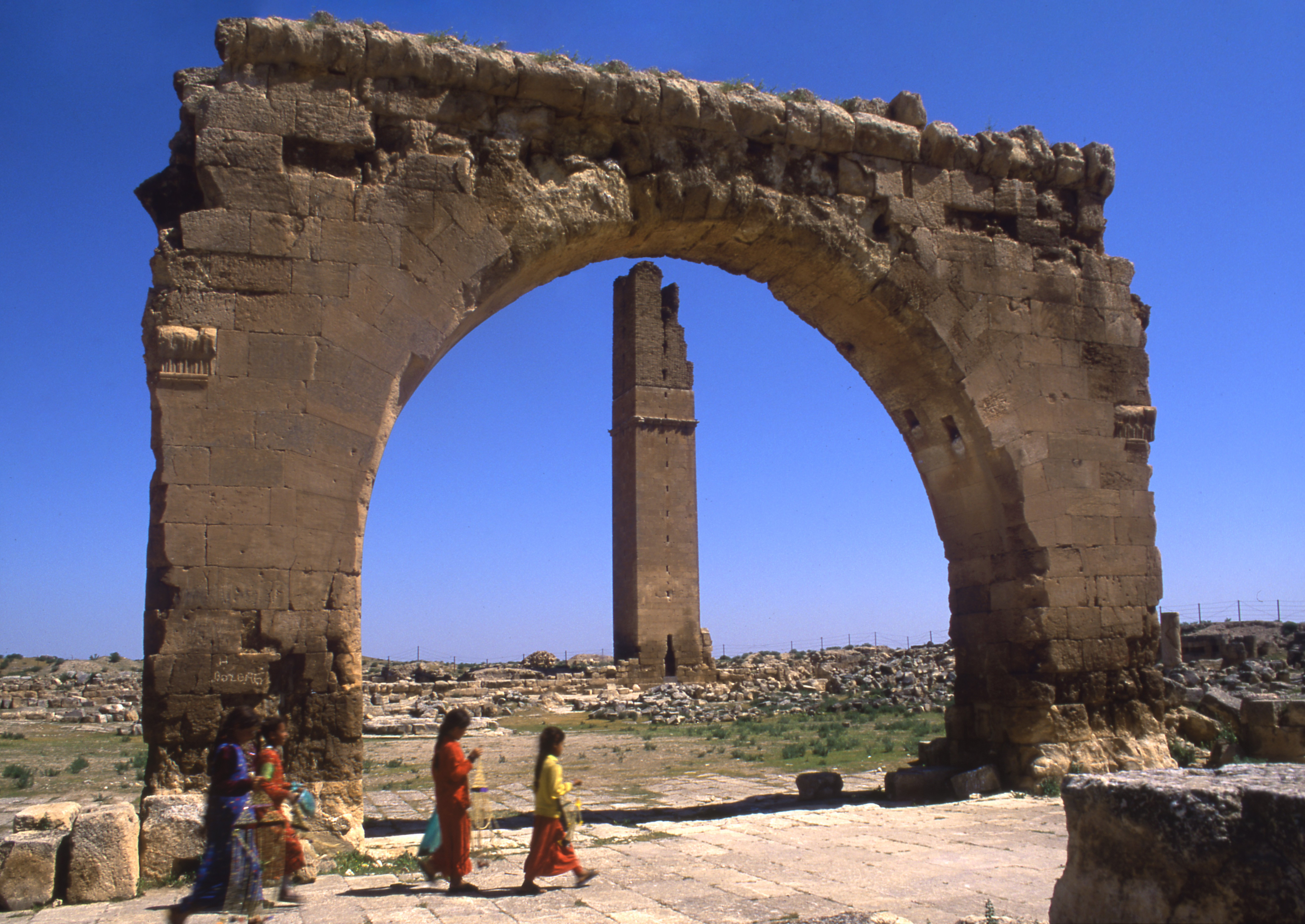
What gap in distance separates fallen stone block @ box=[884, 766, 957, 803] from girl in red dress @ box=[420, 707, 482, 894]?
165 inches

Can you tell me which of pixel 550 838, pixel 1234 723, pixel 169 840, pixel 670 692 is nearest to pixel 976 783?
pixel 1234 723

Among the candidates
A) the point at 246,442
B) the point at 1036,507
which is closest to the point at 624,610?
the point at 1036,507

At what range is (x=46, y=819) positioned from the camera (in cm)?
476

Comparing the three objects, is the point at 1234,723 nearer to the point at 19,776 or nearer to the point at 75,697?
the point at 19,776

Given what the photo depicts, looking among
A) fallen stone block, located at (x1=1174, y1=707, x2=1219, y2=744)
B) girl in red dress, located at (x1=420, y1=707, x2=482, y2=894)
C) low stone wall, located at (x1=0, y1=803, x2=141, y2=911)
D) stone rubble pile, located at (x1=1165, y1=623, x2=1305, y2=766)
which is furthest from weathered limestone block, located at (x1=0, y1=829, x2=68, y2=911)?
fallen stone block, located at (x1=1174, y1=707, x2=1219, y2=744)

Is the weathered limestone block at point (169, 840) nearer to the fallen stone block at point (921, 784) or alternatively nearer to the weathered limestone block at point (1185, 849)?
the weathered limestone block at point (1185, 849)

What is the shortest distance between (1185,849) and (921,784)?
5.56m

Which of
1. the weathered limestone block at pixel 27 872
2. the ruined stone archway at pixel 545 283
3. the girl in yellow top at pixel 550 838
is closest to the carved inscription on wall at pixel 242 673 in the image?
the ruined stone archway at pixel 545 283

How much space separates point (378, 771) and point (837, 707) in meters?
9.95

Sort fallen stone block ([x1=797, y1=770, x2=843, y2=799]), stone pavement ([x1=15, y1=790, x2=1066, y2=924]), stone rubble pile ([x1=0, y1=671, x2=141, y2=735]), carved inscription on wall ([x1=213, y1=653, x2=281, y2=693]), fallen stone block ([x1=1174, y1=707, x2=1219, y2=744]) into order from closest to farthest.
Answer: stone pavement ([x1=15, y1=790, x2=1066, y2=924])
carved inscription on wall ([x1=213, y1=653, x2=281, y2=693])
fallen stone block ([x1=797, y1=770, x2=843, y2=799])
fallen stone block ([x1=1174, y1=707, x2=1219, y2=744])
stone rubble pile ([x1=0, y1=671, x2=141, y2=735])

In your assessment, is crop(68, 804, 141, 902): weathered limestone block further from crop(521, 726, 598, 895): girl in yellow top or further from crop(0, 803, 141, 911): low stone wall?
crop(521, 726, 598, 895): girl in yellow top

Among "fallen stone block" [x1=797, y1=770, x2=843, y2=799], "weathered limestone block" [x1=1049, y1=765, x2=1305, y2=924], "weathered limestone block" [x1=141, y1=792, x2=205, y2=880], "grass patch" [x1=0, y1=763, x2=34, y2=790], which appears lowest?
"grass patch" [x1=0, y1=763, x2=34, y2=790]

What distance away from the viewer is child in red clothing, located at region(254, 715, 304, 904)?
414cm

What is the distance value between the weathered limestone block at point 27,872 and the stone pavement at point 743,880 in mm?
109
